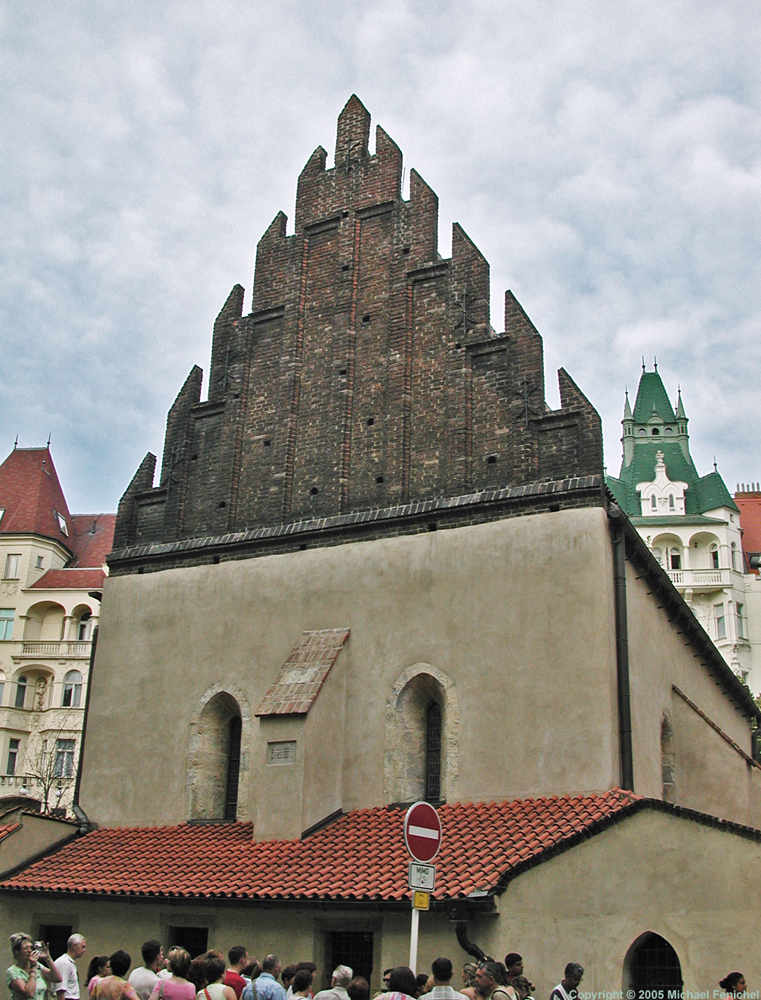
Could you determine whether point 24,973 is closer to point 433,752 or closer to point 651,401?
point 433,752

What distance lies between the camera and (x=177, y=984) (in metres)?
8.53

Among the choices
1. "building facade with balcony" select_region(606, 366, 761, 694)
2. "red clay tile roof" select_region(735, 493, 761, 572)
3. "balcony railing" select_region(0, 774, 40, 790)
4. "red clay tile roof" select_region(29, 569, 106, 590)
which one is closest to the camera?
"balcony railing" select_region(0, 774, 40, 790)

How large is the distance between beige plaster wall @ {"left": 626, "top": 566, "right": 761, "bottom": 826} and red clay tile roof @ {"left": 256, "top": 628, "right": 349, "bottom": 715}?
4.82 meters

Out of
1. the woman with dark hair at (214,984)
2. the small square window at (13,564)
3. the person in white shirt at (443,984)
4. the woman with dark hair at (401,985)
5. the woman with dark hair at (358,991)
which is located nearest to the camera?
the woman with dark hair at (401,985)

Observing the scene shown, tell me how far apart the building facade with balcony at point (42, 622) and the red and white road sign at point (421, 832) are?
3606 cm

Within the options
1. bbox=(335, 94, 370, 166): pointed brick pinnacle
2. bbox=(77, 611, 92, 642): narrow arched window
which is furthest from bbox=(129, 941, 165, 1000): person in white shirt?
bbox=(77, 611, 92, 642): narrow arched window

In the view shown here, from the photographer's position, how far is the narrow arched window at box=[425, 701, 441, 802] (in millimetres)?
15898

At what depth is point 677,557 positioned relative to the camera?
53.2 metres

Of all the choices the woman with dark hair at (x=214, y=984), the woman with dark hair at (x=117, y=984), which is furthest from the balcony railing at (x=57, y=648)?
the woman with dark hair at (x=214, y=984)

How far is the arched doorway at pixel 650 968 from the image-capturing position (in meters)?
12.0

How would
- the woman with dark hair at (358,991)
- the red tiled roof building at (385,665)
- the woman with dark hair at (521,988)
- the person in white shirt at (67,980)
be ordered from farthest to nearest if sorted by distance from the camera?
the red tiled roof building at (385,665), the person in white shirt at (67,980), the woman with dark hair at (521,988), the woman with dark hair at (358,991)

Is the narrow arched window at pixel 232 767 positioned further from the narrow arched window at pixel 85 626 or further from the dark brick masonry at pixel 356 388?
the narrow arched window at pixel 85 626

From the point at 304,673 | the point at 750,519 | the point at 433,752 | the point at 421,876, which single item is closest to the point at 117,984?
the point at 421,876

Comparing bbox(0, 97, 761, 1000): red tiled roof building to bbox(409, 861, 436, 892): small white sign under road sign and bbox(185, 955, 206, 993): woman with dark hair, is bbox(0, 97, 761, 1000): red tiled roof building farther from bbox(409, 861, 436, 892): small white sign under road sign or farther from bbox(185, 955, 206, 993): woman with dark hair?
bbox(185, 955, 206, 993): woman with dark hair
